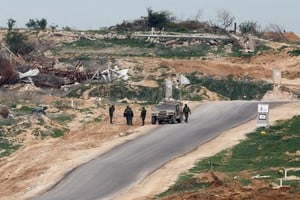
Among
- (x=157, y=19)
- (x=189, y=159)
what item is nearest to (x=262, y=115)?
(x=189, y=159)

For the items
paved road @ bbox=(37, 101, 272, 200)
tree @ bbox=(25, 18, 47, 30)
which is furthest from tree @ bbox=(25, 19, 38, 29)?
paved road @ bbox=(37, 101, 272, 200)

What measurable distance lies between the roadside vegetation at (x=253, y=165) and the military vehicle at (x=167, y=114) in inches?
258

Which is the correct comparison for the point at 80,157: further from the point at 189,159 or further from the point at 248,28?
the point at 248,28

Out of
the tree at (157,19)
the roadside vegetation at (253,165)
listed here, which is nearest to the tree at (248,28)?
the tree at (157,19)

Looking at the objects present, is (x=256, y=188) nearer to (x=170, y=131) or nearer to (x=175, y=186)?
(x=175, y=186)

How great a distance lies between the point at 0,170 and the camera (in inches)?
1836

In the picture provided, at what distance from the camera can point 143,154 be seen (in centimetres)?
4628

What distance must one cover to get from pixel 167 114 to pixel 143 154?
11.3 meters

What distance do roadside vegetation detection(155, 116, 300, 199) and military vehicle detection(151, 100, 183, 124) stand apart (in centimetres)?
655

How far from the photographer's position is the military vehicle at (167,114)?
188 feet

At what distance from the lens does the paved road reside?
37.6 metres

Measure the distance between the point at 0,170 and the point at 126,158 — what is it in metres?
6.36

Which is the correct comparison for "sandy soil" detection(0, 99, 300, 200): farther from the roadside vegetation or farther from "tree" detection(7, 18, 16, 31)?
"tree" detection(7, 18, 16, 31)

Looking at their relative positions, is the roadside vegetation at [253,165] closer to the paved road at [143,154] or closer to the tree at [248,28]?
the paved road at [143,154]
